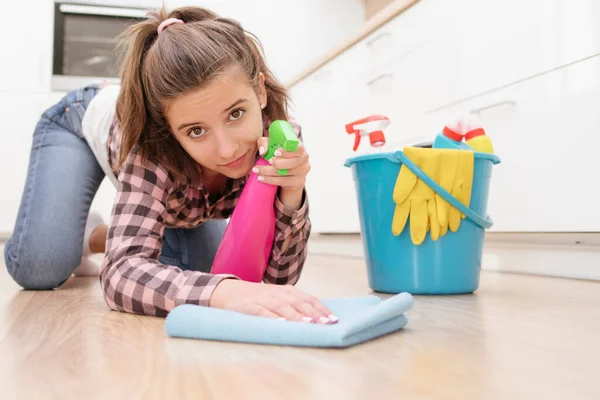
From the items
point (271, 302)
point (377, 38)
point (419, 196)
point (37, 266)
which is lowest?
point (37, 266)

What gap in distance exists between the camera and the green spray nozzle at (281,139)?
0.90 m

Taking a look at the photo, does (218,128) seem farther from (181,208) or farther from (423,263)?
(423,263)

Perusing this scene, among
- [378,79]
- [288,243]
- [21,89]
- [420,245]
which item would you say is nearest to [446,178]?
[420,245]

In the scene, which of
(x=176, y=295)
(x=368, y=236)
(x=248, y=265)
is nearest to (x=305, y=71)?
(x=368, y=236)

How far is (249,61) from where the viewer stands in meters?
0.95

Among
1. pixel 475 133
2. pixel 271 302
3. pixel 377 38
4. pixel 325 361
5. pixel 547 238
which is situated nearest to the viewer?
pixel 325 361

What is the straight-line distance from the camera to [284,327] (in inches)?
25.4

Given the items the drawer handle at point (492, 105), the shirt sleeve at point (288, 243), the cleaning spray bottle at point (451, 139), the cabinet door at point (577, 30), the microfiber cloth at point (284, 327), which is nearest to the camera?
the microfiber cloth at point (284, 327)

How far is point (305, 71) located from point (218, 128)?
208 centimetres

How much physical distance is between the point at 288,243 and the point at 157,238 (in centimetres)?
24

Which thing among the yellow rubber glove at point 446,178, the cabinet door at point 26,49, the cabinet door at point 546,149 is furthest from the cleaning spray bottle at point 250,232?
the cabinet door at point 26,49

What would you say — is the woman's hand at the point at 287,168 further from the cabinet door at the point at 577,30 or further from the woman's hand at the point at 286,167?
the cabinet door at the point at 577,30

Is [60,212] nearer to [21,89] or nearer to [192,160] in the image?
[192,160]

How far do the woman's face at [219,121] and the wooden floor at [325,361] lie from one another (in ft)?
0.84
